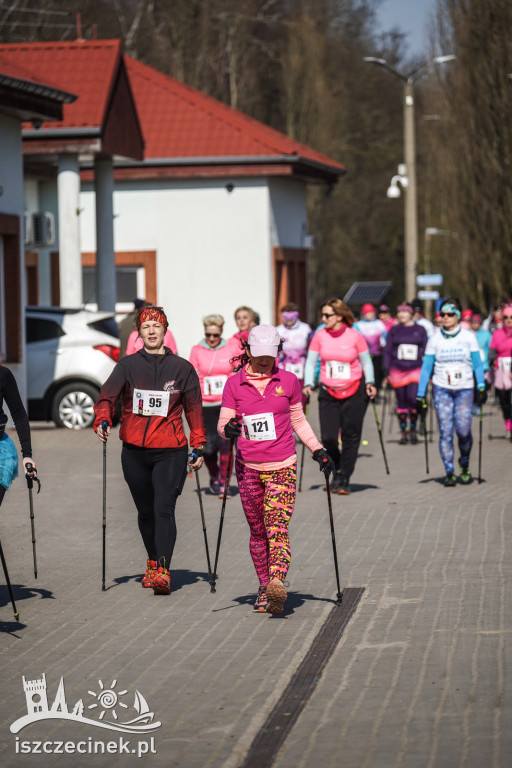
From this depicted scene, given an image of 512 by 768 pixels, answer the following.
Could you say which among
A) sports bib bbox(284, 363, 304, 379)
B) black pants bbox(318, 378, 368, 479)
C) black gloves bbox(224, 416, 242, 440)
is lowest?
black pants bbox(318, 378, 368, 479)

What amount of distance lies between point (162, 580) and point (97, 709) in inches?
111

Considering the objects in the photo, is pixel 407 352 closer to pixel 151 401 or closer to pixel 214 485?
pixel 214 485

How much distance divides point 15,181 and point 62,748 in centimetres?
1750

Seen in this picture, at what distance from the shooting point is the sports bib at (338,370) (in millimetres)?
14828

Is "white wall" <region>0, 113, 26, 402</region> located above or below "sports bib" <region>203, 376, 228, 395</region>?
A: above

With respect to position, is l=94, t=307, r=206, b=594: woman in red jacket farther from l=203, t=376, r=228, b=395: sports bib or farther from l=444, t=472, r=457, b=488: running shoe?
l=444, t=472, r=457, b=488: running shoe

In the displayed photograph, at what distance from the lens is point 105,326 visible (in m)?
23.0

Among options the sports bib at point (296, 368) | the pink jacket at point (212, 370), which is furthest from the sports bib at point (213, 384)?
the sports bib at point (296, 368)

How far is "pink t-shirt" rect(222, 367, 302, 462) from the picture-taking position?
9000 mm

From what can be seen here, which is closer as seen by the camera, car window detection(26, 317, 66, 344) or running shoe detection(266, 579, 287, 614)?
running shoe detection(266, 579, 287, 614)

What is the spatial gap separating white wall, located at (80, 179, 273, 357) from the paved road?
22.0 meters

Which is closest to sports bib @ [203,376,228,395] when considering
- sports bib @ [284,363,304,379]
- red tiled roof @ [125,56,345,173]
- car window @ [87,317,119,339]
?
sports bib @ [284,363,304,379]

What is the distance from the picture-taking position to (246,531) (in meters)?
12.4

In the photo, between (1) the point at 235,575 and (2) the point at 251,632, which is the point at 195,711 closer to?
(2) the point at 251,632
